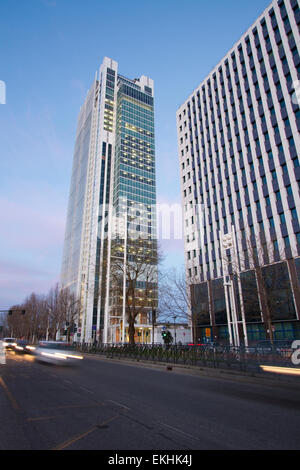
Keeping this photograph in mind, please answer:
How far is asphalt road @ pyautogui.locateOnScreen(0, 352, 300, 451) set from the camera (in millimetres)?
4543

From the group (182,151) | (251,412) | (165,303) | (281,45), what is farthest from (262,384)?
(182,151)

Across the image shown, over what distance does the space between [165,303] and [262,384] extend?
74.4 feet

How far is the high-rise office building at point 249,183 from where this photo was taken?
3259 cm

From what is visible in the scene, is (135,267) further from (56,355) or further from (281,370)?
(281,370)

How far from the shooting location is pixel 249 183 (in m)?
41.0

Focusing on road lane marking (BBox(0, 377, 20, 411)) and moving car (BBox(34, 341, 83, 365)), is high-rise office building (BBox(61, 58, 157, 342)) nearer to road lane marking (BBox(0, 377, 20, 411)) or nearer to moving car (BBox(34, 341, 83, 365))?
moving car (BBox(34, 341, 83, 365))

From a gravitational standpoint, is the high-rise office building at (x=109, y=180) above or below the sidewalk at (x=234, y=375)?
above

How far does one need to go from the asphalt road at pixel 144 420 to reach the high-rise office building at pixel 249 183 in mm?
19927

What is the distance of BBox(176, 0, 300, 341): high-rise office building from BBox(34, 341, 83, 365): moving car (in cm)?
1627

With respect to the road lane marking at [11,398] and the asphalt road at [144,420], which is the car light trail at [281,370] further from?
the road lane marking at [11,398]

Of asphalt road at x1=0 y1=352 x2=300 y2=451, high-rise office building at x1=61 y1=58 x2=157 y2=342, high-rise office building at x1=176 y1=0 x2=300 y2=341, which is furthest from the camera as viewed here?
high-rise office building at x1=61 y1=58 x2=157 y2=342

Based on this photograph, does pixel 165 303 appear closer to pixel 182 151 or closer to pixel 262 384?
pixel 262 384

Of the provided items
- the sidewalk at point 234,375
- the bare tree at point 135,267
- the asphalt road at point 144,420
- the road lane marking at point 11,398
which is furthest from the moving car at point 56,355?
the asphalt road at point 144,420

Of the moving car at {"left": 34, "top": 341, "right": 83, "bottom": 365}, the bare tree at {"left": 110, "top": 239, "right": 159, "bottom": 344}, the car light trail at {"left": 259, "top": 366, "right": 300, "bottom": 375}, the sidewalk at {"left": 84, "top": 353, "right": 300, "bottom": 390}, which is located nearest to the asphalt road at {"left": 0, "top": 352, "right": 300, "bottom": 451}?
the sidewalk at {"left": 84, "top": 353, "right": 300, "bottom": 390}
